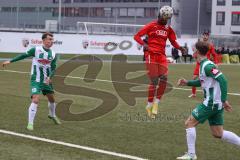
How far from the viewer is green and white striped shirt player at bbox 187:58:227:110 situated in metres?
7.49

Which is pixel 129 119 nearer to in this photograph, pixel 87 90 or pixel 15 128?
pixel 15 128

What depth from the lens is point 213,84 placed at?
300 inches

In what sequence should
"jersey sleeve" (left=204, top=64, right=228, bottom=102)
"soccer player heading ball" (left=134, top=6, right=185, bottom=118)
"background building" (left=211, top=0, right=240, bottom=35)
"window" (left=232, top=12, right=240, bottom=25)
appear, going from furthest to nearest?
"background building" (left=211, top=0, right=240, bottom=35)
"window" (left=232, top=12, right=240, bottom=25)
"soccer player heading ball" (left=134, top=6, right=185, bottom=118)
"jersey sleeve" (left=204, top=64, right=228, bottom=102)

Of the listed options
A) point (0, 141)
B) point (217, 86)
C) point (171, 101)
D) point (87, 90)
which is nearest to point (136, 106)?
point (171, 101)

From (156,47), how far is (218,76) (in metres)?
4.90

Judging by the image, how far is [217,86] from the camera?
7621mm

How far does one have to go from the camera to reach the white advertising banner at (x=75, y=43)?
38.5 meters

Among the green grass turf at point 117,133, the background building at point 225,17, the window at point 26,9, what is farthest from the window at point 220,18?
the green grass turf at point 117,133

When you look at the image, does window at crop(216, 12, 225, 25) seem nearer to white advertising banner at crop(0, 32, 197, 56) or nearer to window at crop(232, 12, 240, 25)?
window at crop(232, 12, 240, 25)

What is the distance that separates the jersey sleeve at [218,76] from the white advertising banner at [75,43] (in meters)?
32.1

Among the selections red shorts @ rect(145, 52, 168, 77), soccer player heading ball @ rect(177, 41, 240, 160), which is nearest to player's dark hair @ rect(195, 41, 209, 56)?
soccer player heading ball @ rect(177, 41, 240, 160)

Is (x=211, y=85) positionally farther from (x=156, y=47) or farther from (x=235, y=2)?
(x=235, y=2)

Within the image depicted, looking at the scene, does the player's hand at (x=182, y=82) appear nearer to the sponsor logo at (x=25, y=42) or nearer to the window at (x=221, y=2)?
the sponsor logo at (x=25, y=42)

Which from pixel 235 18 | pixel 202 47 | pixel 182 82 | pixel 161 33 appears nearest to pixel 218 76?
pixel 202 47
